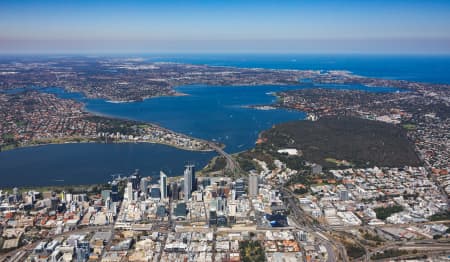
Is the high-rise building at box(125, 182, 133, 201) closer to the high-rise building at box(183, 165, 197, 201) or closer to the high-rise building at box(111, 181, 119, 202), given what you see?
the high-rise building at box(111, 181, 119, 202)

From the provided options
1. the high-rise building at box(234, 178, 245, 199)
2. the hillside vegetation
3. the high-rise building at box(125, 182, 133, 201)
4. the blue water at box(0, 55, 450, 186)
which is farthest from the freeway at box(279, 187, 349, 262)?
the high-rise building at box(125, 182, 133, 201)

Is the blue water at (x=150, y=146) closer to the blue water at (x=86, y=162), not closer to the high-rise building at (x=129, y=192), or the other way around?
the blue water at (x=86, y=162)

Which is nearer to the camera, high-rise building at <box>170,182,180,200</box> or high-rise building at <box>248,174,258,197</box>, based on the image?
high-rise building at <box>170,182,180,200</box>

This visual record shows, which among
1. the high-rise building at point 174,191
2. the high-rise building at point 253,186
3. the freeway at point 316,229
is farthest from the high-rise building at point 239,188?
the high-rise building at point 174,191

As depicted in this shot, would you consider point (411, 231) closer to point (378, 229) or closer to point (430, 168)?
point (378, 229)

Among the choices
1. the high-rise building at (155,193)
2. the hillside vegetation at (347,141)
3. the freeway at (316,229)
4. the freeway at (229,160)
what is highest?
the hillside vegetation at (347,141)

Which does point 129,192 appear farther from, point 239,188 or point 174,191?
point 239,188

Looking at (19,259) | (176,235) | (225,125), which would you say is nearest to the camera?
(19,259)

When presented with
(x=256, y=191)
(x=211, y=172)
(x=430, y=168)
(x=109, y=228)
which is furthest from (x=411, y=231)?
(x=109, y=228)

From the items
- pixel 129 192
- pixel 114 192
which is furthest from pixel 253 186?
pixel 114 192
